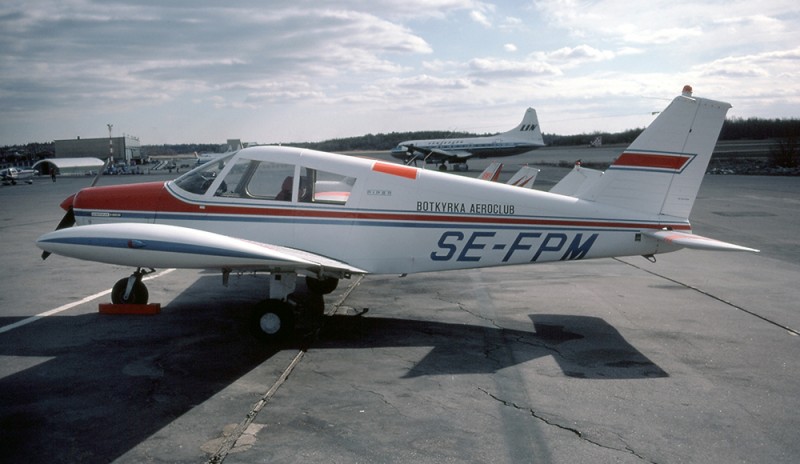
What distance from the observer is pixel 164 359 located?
664 cm

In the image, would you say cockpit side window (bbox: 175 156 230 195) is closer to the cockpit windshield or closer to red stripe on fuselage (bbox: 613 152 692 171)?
the cockpit windshield

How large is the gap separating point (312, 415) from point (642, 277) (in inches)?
341

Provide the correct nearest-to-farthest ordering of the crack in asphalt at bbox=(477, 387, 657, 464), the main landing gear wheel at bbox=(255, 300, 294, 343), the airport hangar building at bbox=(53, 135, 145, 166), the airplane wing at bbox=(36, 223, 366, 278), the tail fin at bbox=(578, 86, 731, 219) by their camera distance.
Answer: the crack in asphalt at bbox=(477, 387, 657, 464)
the airplane wing at bbox=(36, 223, 366, 278)
the main landing gear wheel at bbox=(255, 300, 294, 343)
the tail fin at bbox=(578, 86, 731, 219)
the airport hangar building at bbox=(53, 135, 145, 166)

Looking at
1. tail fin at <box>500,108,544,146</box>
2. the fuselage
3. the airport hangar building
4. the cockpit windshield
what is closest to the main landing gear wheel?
the fuselage

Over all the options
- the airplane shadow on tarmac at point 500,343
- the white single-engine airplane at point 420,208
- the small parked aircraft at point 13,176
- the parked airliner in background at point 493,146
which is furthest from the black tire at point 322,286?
Result: the parked airliner in background at point 493,146

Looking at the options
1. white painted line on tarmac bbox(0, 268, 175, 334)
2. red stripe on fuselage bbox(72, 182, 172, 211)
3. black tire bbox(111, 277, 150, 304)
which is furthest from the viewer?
black tire bbox(111, 277, 150, 304)

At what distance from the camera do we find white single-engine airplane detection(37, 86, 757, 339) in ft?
25.8

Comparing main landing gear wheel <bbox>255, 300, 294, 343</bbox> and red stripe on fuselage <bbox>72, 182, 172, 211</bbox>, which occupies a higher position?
red stripe on fuselage <bbox>72, 182, 172, 211</bbox>

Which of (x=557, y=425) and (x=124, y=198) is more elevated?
(x=124, y=198)

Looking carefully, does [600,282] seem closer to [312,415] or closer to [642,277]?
[642,277]

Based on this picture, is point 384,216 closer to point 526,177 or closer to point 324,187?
point 324,187

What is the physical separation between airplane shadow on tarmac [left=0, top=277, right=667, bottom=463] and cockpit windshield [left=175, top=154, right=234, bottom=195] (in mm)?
1847

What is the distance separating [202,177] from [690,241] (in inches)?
252

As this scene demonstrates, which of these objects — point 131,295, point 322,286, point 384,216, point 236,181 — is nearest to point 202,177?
point 236,181
